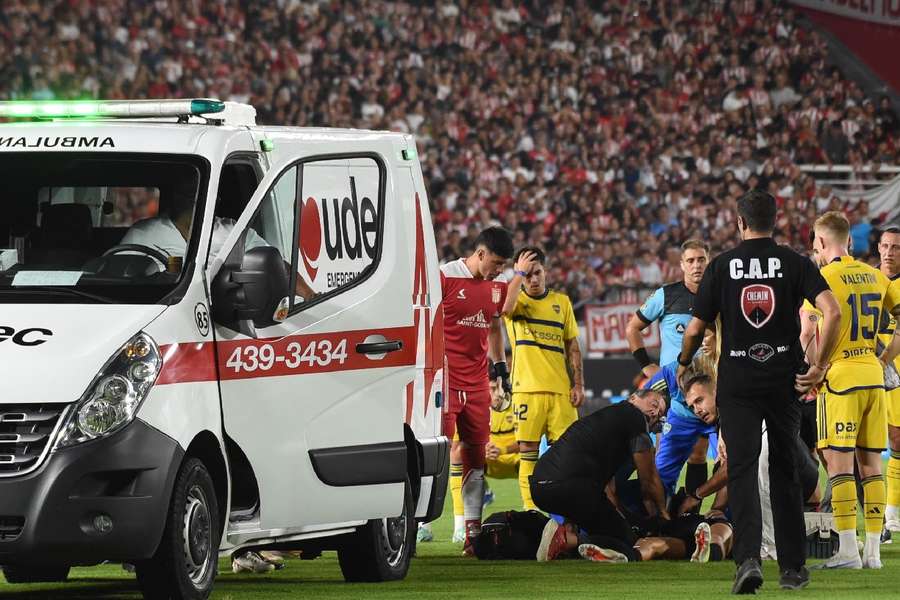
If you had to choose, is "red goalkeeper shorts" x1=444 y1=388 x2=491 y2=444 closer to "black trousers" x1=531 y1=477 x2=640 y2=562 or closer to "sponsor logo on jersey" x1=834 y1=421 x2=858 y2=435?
"black trousers" x1=531 y1=477 x2=640 y2=562

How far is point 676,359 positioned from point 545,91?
18.2 metres

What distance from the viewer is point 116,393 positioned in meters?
6.84

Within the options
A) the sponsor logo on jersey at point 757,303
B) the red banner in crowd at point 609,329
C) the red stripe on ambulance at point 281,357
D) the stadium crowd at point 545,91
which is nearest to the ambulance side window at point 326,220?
the red stripe on ambulance at point 281,357

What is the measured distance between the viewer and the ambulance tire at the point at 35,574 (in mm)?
9078

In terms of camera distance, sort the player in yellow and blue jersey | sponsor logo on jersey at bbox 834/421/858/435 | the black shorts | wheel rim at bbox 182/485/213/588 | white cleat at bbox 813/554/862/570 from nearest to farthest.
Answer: wheel rim at bbox 182/485/213/588 → white cleat at bbox 813/554/862/570 → sponsor logo on jersey at bbox 834/421/858/435 → the black shorts → the player in yellow and blue jersey

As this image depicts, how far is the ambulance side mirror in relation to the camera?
7207mm

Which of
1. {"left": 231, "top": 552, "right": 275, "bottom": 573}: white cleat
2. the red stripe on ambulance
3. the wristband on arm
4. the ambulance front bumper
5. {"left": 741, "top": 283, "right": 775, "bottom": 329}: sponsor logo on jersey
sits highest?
{"left": 741, "top": 283, "right": 775, "bottom": 329}: sponsor logo on jersey

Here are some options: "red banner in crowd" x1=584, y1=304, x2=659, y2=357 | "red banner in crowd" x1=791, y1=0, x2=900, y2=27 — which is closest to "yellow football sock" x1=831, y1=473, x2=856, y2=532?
"red banner in crowd" x1=584, y1=304, x2=659, y2=357

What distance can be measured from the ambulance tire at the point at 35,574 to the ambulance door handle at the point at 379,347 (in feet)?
7.54

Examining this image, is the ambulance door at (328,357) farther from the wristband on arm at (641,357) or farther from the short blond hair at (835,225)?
the wristband on arm at (641,357)

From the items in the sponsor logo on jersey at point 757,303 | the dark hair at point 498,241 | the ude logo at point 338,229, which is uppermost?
the dark hair at point 498,241

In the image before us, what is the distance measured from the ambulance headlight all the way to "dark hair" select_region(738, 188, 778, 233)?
3157mm

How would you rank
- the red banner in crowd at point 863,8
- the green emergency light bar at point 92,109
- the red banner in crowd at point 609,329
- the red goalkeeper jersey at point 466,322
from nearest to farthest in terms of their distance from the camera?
the green emergency light bar at point 92,109
the red goalkeeper jersey at point 466,322
the red banner in crowd at point 609,329
the red banner in crowd at point 863,8

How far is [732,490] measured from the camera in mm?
8383
